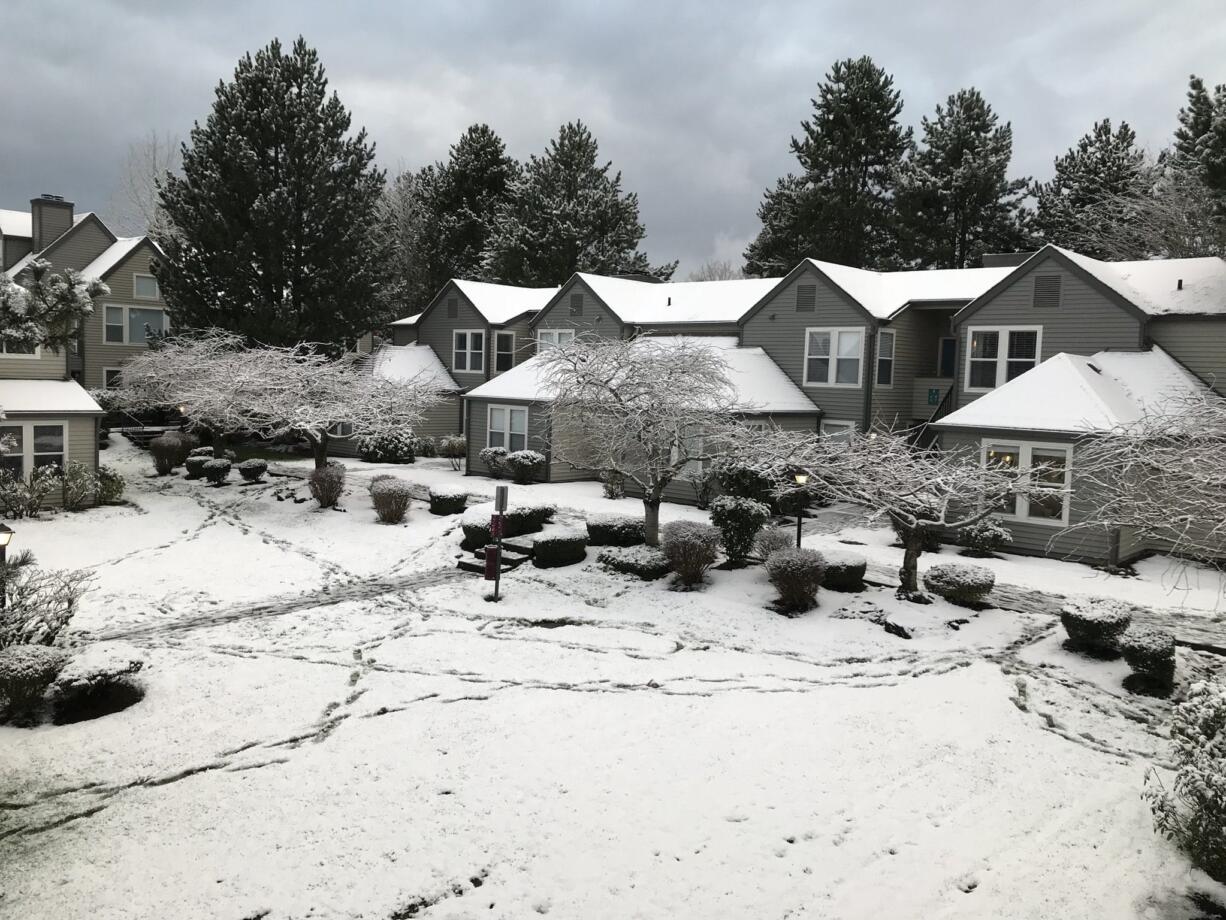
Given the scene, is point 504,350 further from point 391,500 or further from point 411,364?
point 391,500

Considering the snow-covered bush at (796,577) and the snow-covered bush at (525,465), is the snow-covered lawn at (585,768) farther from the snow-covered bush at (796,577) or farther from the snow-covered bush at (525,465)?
the snow-covered bush at (525,465)

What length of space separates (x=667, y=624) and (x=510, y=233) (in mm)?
37930

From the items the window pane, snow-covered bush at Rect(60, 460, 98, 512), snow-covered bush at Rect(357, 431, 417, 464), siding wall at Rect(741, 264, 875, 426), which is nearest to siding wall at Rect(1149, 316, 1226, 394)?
the window pane

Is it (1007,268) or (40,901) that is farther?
(1007,268)

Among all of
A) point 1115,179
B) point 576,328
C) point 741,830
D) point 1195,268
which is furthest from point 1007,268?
point 741,830

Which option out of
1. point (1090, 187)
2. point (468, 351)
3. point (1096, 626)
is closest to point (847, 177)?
point (1090, 187)

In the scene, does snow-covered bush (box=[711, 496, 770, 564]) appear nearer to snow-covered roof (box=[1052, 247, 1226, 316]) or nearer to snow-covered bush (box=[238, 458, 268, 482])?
snow-covered roof (box=[1052, 247, 1226, 316])

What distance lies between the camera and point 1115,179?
4091 cm

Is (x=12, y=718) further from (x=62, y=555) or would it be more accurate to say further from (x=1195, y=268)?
(x=1195, y=268)

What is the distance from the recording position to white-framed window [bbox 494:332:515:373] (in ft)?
120

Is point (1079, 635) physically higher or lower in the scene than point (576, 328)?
lower

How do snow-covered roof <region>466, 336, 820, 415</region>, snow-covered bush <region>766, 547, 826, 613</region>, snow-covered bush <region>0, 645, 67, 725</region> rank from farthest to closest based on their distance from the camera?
snow-covered roof <region>466, 336, 820, 415</region>, snow-covered bush <region>766, 547, 826, 613</region>, snow-covered bush <region>0, 645, 67, 725</region>

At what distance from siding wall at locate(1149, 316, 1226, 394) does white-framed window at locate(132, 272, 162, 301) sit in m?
41.3

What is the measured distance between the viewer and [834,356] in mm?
26969
